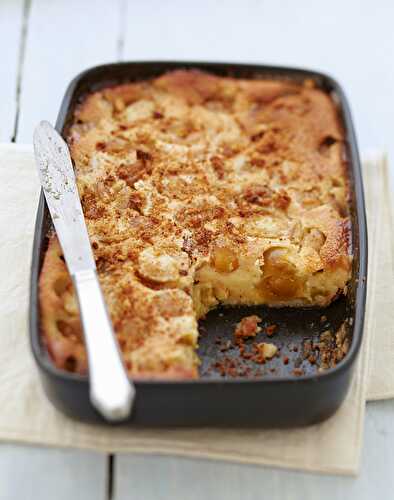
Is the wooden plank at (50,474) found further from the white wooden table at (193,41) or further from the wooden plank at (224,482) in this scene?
the white wooden table at (193,41)

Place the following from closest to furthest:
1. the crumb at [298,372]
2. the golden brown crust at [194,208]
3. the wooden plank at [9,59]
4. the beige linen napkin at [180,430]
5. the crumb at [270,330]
A: the beige linen napkin at [180,430] → the golden brown crust at [194,208] → the crumb at [298,372] → the crumb at [270,330] → the wooden plank at [9,59]

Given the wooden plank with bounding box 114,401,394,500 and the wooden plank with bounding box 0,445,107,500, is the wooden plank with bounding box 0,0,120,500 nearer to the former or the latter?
the wooden plank with bounding box 0,445,107,500

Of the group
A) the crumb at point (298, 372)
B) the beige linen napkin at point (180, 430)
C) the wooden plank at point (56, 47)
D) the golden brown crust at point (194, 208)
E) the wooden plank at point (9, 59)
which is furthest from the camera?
the wooden plank at point (56, 47)

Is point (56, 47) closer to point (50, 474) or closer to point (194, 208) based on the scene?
point (194, 208)

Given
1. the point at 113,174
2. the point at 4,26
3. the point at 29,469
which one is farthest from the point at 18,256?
the point at 4,26

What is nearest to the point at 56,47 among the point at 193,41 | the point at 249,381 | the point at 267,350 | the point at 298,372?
the point at 193,41

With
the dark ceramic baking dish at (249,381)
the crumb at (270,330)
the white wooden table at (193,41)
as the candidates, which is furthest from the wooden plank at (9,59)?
the crumb at (270,330)
